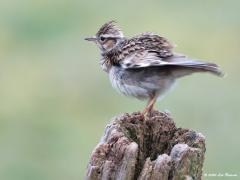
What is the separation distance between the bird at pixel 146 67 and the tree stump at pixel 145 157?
165 cm

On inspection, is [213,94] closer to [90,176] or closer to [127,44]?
[127,44]

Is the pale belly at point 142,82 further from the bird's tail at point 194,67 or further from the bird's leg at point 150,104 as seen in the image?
the bird's tail at point 194,67

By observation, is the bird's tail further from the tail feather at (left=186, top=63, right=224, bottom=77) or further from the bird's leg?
the bird's leg

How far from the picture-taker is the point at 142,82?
1157 centimetres

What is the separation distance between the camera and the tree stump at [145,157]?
8.68 meters

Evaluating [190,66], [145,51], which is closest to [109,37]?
[145,51]

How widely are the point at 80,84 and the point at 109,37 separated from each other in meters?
7.33

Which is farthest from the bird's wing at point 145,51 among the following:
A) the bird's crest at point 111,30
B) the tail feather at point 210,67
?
the bird's crest at point 111,30

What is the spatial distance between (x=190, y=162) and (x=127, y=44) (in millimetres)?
3265

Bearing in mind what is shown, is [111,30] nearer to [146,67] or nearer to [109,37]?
[109,37]

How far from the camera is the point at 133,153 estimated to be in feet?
28.8

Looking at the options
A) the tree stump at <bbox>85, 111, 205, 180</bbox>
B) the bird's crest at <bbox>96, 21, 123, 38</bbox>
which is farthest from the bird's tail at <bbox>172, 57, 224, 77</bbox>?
the bird's crest at <bbox>96, 21, 123, 38</bbox>

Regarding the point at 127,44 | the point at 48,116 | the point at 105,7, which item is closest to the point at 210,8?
the point at 105,7

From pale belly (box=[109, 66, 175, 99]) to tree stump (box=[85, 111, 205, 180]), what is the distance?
1.97 metres
